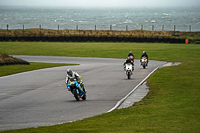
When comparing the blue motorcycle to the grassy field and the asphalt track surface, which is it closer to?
the asphalt track surface

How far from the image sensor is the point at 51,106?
1443cm

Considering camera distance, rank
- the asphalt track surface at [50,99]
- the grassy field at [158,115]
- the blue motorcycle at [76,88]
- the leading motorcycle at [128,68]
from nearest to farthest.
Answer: the grassy field at [158,115], the asphalt track surface at [50,99], the blue motorcycle at [76,88], the leading motorcycle at [128,68]

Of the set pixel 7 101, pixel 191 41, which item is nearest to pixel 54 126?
pixel 7 101

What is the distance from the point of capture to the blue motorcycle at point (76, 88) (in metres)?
15.6

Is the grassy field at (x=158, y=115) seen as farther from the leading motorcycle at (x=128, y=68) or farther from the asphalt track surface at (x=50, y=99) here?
the leading motorcycle at (x=128, y=68)

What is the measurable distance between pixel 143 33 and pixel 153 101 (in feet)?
199

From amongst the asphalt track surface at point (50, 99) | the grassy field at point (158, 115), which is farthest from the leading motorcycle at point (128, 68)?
the grassy field at point (158, 115)

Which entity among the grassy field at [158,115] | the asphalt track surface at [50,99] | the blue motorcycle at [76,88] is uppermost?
the blue motorcycle at [76,88]

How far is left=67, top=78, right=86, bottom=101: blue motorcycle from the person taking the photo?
1559cm

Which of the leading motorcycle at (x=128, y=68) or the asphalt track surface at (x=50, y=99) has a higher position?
the leading motorcycle at (x=128, y=68)

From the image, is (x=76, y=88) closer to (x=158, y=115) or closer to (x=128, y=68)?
(x=158, y=115)

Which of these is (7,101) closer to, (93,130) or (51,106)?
(51,106)

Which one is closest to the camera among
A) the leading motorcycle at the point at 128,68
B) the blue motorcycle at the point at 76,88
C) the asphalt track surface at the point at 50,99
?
the asphalt track surface at the point at 50,99

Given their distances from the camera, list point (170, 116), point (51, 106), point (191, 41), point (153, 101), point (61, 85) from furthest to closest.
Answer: point (191, 41) < point (61, 85) < point (153, 101) < point (51, 106) < point (170, 116)
